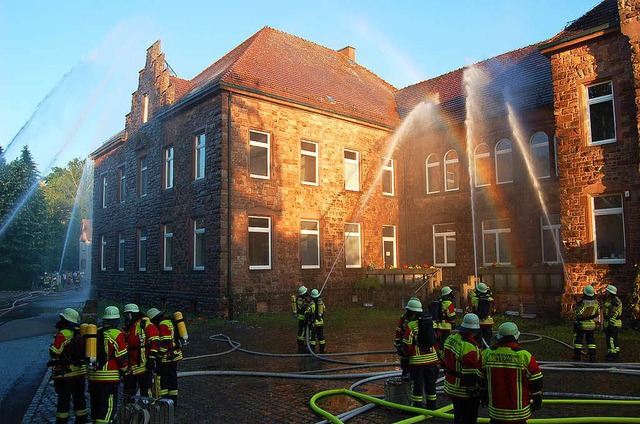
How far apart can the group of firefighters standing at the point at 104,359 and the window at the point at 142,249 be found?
19278 millimetres

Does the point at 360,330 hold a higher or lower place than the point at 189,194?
lower

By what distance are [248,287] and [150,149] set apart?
9.92 metres

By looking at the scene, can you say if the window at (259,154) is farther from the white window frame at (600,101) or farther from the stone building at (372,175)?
the white window frame at (600,101)

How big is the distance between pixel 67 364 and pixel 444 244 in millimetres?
20461

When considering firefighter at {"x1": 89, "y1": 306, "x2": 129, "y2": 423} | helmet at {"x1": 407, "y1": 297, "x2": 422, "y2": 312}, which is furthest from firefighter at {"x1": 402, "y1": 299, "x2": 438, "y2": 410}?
firefighter at {"x1": 89, "y1": 306, "x2": 129, "y2": 423}

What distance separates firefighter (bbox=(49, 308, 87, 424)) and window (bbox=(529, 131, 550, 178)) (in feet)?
63.3

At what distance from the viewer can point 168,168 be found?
24.6m

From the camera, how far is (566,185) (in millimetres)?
17516

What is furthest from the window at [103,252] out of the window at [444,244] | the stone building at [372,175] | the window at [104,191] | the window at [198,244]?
the window at [444,244]

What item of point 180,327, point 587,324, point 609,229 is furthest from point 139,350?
point 609,229

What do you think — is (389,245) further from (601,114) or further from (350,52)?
(350,52)

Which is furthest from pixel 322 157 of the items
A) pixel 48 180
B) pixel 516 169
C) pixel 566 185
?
pixel 48 180

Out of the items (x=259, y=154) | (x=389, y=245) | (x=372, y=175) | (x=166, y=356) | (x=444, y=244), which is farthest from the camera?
(x=389, y=245)

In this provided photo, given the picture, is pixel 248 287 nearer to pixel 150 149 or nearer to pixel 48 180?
pixel 150 149
